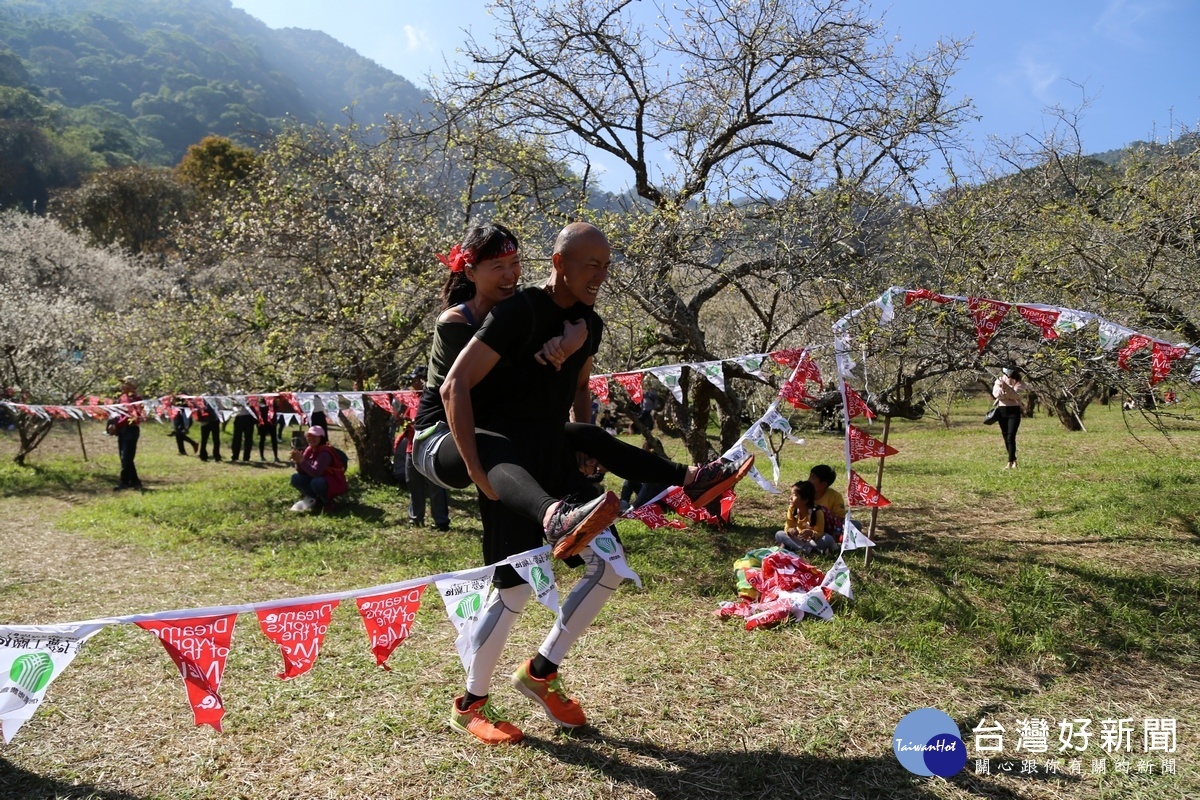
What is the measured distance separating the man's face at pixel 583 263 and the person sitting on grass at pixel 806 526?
3.60 m

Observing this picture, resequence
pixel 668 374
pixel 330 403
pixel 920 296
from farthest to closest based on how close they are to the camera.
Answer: pixel 330 403, pixel 668 374, pixel 920 296

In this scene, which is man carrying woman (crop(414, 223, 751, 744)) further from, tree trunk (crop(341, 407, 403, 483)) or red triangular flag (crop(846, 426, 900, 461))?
tree trunk (crop(341, 407, 403, 483))

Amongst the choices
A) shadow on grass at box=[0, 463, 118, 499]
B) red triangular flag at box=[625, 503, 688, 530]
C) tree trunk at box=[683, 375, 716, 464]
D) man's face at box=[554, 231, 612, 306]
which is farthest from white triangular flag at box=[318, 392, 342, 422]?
man's face at box=[554, 231, 612, 306]

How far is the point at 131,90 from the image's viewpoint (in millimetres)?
99125

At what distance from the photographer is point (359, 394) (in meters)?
7.93

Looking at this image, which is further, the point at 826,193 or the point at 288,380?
the point at 288,380

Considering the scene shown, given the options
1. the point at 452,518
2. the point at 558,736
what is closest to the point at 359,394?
the point at 452,518

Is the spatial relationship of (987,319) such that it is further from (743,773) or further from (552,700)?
(552,700)

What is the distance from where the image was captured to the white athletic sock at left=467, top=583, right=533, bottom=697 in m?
2.98

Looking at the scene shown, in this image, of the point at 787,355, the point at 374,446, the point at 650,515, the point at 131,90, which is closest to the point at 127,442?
the point at 374,446

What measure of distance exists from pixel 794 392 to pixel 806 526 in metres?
1.26

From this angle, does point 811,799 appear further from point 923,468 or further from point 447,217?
point 923,468

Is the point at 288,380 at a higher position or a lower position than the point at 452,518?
higher

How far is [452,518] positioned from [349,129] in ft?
18.5
